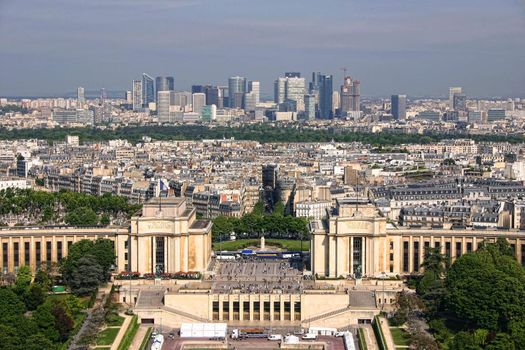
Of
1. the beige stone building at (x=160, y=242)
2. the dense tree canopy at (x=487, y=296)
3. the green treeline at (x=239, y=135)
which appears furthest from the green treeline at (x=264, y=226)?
the green treeline at (x=239, y=135)

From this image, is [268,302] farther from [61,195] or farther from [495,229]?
[61,195]

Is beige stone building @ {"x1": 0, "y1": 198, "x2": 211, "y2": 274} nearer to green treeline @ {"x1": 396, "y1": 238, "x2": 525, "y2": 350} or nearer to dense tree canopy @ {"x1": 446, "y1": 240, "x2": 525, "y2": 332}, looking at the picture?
green treeline @ {"x1": 396, "y1": 238, "x2": 525, "y2": 350}

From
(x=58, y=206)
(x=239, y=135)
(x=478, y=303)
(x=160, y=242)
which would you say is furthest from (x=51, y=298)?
(x=239, y=135)

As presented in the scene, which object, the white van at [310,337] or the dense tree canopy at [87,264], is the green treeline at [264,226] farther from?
the white van at [310,337]

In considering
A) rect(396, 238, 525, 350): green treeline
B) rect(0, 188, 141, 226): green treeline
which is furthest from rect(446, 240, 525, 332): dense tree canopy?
rect(0, 188, 141, 226): green treeline

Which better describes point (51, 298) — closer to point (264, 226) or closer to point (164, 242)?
point (164, 242)

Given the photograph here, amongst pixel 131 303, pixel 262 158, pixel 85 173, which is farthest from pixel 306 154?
pixel 131 303
